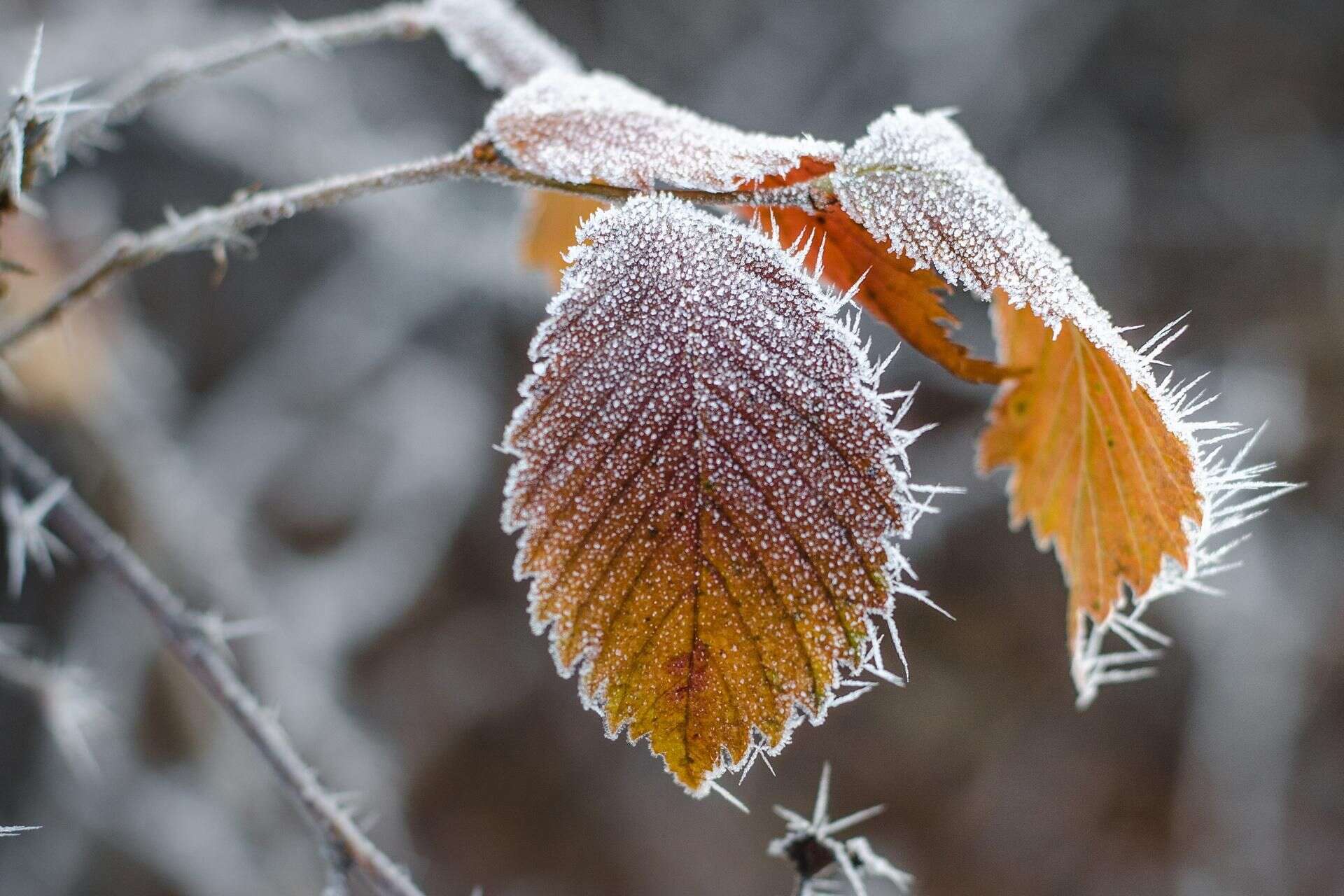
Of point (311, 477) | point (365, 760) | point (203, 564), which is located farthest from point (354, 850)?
point (311, 477)

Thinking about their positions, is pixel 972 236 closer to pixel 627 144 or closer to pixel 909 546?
pixel 627 144

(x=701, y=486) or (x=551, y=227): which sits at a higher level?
(x=551, y=227)

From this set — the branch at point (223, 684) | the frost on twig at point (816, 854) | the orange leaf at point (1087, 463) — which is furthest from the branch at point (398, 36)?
the frost on twig at point (816, 854)

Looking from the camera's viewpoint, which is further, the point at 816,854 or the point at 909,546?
the point at 909,546

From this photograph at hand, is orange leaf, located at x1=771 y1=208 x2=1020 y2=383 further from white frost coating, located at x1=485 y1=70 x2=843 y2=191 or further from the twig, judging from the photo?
the twig

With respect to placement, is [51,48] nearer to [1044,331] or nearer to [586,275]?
[586,275]

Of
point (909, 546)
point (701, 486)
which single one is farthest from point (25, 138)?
point (909, 546)

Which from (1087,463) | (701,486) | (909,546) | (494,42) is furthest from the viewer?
A: (909,546)
